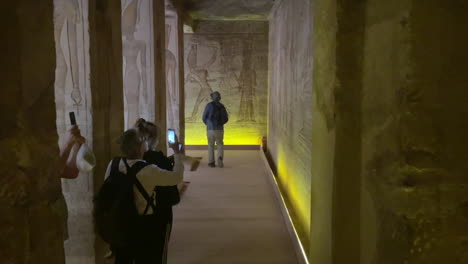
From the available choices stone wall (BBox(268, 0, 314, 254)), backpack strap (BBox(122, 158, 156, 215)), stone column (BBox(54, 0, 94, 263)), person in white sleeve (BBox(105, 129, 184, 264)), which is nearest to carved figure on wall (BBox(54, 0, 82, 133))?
stone column (BBox(54, 0, 94, 263))

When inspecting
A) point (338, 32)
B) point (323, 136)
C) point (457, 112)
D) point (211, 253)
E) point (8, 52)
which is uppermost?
point (338, 32)

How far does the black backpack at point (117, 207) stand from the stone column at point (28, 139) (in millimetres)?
753

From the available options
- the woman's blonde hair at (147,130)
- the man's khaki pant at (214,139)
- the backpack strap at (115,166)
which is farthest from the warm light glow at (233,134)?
the backpack strap at (115,166)

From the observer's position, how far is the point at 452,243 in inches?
54.8

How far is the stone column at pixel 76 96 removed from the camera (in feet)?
10.6

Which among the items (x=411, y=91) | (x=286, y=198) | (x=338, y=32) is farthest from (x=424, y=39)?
(x=286, y=198)

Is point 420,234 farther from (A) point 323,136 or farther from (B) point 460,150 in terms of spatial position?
(A) point 323,136

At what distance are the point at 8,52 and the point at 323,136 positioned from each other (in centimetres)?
148

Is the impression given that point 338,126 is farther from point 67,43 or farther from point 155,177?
point 67,43

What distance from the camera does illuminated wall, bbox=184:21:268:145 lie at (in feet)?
38.5

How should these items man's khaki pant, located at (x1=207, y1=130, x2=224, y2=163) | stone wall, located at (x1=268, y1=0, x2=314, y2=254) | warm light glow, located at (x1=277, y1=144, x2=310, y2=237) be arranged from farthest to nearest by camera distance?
man's khaki pant, located at (x1=207, y1=130, x2=224, y2=163), warm light glow, located at (x1=277, y1=144, x2=310, y2=237), stone wall, located at (x1=268, y1=0, x2=314, y2=254)

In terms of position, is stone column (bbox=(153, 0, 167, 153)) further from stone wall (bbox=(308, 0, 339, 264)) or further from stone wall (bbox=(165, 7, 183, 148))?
stone wall (bbox=(308, 0, 339, 264))

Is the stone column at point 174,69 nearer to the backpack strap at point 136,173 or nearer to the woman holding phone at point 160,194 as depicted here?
the woman holding phone at point 160,194

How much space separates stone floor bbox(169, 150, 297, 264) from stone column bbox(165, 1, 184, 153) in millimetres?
1517
